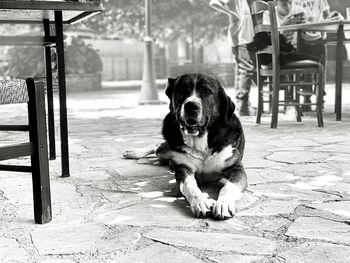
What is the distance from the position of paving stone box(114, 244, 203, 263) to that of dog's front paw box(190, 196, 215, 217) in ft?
1.63

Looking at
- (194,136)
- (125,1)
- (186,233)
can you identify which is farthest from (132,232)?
(125,1)

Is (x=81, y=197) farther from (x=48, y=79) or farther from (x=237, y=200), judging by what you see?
(x=48, y=79)

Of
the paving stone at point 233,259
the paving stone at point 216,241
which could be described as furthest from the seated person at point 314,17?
the paving stone at point 233,259

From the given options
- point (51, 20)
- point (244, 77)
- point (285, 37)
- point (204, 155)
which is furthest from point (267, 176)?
point (285, 37)

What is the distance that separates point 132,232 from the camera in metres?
2.59

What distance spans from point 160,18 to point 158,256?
1619 cm

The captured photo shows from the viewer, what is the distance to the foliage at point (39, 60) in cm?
1659

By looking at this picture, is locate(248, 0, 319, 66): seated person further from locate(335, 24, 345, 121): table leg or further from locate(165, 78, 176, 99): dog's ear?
locate(165, 78, 176, 99): dog's ear

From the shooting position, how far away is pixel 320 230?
2.56 m

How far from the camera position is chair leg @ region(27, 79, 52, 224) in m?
2.61

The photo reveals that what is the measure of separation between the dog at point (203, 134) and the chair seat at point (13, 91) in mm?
1115

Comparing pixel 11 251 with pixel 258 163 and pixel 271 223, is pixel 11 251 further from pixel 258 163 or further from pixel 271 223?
pixel 258 163

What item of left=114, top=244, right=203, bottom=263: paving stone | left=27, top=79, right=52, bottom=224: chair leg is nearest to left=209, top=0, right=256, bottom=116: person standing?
left=27, top=79, right=52, bottom=224: chair leg

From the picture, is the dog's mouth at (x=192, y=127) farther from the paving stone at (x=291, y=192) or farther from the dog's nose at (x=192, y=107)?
the paving stone at (x=291, y=192)
